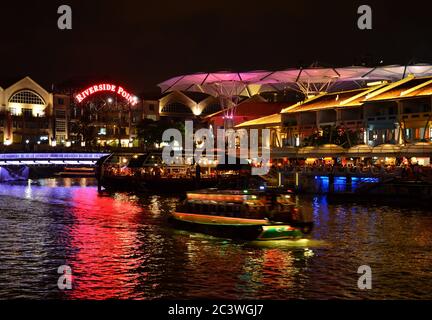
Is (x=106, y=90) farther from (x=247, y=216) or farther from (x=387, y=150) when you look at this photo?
(x=247, y=216)

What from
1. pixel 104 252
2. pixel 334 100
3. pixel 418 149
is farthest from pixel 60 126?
pixel 104 252

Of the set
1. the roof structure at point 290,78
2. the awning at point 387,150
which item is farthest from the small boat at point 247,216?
the roof structure at point 290,78

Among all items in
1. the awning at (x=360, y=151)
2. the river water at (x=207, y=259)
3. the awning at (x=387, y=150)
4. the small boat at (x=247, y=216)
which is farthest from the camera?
the awning at (x=360, y=151)

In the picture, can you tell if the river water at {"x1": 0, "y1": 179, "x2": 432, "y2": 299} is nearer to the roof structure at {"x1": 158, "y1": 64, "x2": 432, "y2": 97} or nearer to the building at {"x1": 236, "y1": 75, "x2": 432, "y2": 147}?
the building at {"x1": 236, "y1": 75, "x2": 432, "y2": 147}

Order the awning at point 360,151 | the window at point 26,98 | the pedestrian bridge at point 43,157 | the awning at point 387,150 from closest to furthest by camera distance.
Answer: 1. the awning at point 387,150
2. the awning at point 360,151
3. the pedestrian bridge at point 43,157
4. the window at point 26,98

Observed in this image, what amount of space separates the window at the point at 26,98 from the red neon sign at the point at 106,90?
9735 mm

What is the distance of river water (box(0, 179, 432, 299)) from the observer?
25906 millimetres

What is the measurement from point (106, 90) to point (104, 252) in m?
100

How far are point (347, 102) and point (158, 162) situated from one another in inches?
1052

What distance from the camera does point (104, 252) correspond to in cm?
3447

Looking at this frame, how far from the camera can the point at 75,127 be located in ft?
455

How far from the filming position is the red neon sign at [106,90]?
12888cm

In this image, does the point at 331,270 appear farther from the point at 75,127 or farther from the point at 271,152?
the point at 75,127

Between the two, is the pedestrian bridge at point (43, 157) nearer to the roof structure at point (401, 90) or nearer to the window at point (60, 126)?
the window at point (60, 126)
